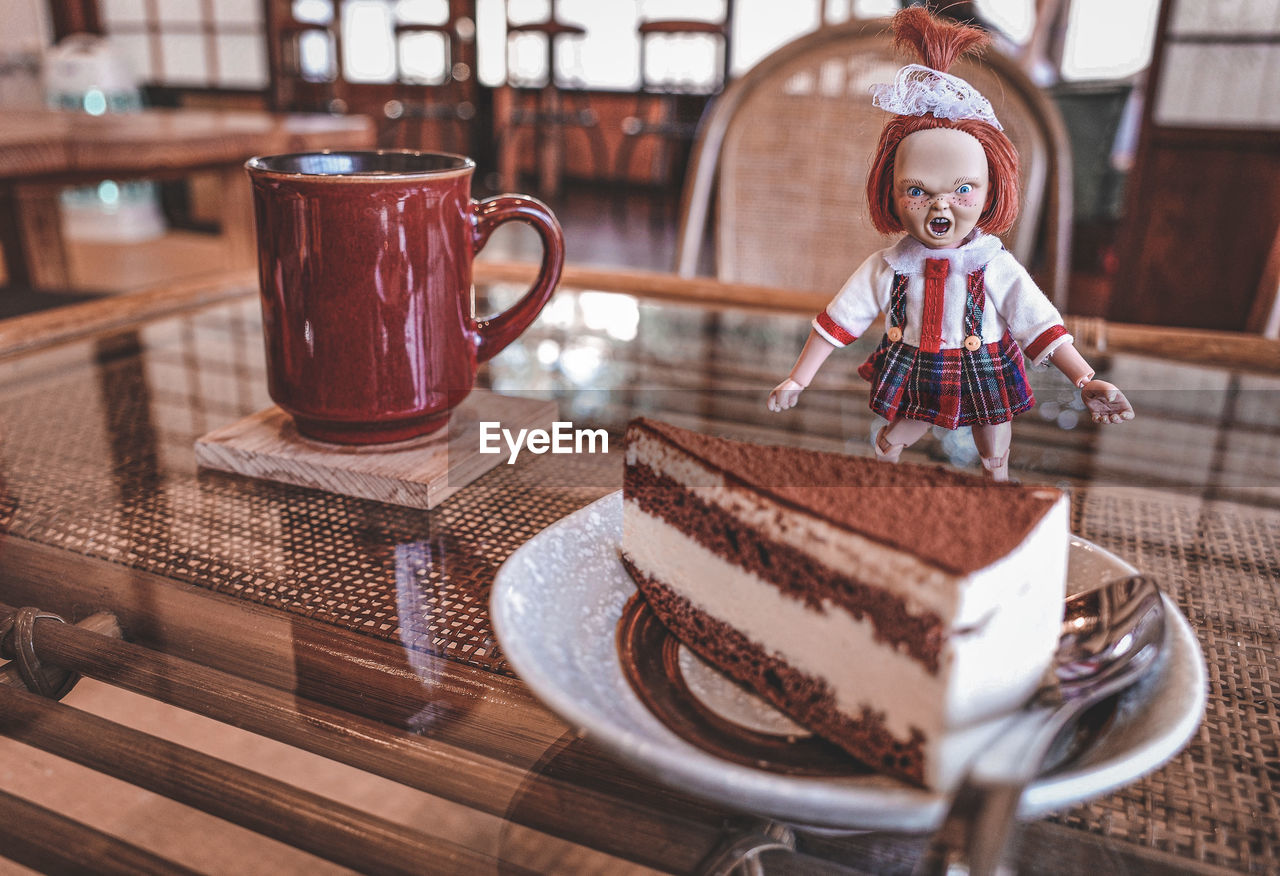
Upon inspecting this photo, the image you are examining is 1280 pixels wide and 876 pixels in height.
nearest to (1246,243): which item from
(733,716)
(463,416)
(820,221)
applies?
(820,221)

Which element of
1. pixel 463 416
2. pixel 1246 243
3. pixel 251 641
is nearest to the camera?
pixel 251 641

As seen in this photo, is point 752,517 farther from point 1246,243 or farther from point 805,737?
point 1246,243

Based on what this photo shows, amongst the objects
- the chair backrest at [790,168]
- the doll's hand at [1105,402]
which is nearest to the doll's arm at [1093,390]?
the doll's hand at [1105,402]

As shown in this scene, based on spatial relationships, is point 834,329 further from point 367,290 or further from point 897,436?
point 367,290

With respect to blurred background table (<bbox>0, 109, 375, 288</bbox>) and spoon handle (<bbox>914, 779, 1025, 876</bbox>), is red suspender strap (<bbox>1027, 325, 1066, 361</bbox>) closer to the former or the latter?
spoon handle (<bbox>914, 779, 1025, 876</bbox>)

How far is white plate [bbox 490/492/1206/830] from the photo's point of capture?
0.70 feet

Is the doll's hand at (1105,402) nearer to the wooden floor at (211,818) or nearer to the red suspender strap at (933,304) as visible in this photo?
the red suspender strap at (933,304)

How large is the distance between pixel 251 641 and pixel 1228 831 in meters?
0.35

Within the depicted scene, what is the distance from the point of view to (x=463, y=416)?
577 millimetres

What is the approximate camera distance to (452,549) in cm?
44

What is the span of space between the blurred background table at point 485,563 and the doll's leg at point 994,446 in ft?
0.37

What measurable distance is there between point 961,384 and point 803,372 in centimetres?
6

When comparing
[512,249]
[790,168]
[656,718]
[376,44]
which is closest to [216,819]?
[656,718]

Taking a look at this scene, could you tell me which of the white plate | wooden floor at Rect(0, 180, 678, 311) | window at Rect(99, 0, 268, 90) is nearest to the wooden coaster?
the white plate
